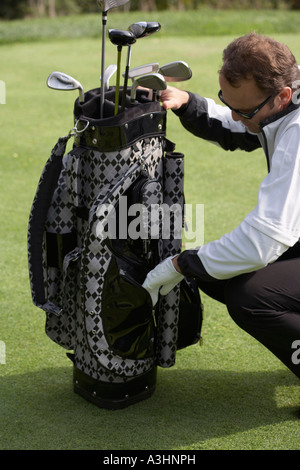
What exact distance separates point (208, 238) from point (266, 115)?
185 centimetres

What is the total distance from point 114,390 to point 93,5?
24874 millimetres

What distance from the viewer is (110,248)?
7.11 feet

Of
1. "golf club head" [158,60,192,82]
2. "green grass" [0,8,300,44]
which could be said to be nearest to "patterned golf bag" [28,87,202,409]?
"golf club head" [158,60,192,82]

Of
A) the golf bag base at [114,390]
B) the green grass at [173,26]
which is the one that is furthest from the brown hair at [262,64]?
the green grass at [173,26]

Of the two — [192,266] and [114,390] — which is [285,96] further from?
[114,390]

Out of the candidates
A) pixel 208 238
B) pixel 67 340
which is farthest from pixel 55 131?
pixel 67 340

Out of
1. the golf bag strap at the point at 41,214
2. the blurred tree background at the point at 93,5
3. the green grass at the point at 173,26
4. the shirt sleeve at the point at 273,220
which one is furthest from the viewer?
the blurred tree background at the point at 93,5

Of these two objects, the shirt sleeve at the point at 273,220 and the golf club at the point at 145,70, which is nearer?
the shirt sleeve at the point at 273,220

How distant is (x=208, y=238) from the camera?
3953mm

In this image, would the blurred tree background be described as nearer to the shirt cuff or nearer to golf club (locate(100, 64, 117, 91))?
golf club (locate(100, 64, 117, 91))

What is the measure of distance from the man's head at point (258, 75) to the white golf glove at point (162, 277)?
505mm

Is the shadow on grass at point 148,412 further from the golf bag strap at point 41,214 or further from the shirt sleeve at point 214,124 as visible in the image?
the shirt sleeve at point 214,124

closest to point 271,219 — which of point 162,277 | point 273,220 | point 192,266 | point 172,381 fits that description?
point 273,220

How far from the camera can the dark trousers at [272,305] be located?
2201 millimetres
